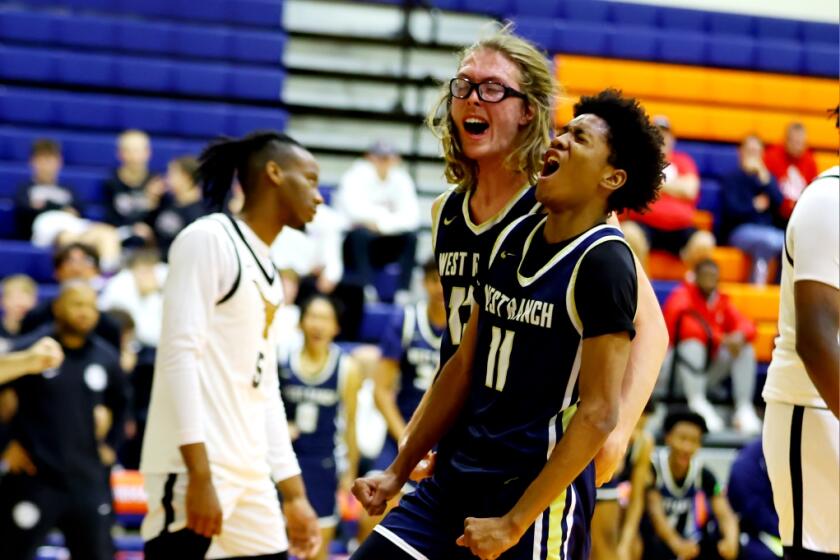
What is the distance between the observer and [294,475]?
4543 mm

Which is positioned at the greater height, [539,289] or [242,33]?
[242,33]

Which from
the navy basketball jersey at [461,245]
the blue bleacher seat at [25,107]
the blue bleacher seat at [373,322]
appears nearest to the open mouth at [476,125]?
the navy basketball jersey at [461,245]

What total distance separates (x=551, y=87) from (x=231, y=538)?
6.02ft

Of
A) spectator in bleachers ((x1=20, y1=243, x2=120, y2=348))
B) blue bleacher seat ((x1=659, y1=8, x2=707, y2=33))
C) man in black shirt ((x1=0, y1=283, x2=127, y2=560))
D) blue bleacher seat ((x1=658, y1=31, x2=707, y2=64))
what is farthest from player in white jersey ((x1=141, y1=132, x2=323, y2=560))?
blue bleacher seat ((x1=659, y1=8, x2=707, y2=33))

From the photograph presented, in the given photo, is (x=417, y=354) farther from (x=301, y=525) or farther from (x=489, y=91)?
(x=489, y=91)

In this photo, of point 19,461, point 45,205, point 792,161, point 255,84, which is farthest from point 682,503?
point 255,84

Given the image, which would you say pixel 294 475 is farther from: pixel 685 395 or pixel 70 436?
pixel 685 395

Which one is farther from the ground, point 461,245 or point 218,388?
point 461,245

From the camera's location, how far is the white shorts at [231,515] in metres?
4.16

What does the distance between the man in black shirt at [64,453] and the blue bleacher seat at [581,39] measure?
8.08 m

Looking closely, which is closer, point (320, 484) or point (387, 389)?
point (387, 389)

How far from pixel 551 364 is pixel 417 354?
4.17 m

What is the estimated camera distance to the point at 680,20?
48.1 feet

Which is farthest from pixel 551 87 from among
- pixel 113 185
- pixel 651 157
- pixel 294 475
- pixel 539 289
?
pixel 113 185
